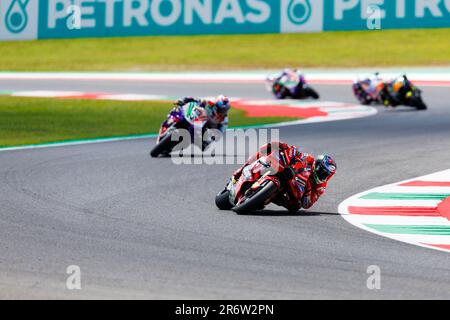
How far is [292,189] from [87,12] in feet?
73.1

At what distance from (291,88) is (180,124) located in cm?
1234

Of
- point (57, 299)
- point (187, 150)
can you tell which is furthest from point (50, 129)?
point (57, 299)

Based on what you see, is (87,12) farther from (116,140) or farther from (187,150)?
(187,150)

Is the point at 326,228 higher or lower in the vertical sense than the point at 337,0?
lower

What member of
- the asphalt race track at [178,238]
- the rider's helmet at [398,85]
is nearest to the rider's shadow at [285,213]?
the asphalt race track at [178,238]

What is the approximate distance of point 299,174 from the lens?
32.3ft

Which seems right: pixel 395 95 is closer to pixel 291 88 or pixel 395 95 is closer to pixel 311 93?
pixel 311 93

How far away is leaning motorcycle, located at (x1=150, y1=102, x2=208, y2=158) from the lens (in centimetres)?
1456

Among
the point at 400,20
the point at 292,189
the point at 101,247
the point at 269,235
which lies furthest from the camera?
the point at 400,20

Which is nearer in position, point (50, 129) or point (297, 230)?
point (297, 230)

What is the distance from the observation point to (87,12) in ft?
102

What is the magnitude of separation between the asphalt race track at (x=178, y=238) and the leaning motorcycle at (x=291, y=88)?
11321 mm

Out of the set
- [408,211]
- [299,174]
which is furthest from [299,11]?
[299,174]

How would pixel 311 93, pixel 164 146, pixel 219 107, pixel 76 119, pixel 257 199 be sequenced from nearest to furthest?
pixel 257 199
pixel 219 107
pixel 164 146
pixel 76 119
pixel 311 93
